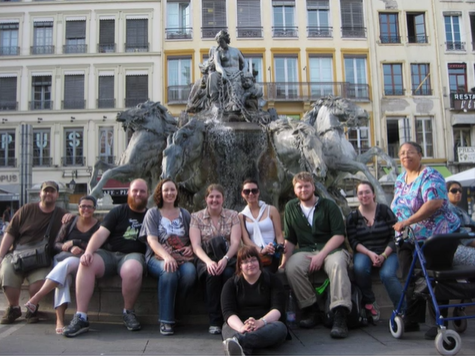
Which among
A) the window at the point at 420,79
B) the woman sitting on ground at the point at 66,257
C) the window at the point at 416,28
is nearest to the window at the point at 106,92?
the window at the point at 420,79

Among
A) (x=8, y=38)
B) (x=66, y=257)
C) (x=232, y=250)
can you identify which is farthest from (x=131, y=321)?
(x=8, y=38)

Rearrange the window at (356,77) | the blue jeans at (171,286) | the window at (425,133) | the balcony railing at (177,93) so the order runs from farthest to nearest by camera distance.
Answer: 1. the window at (356,77)
2. the window at (425,133)
3. the balcony railing at (177,93)
4. the blue jeans at (171,286)

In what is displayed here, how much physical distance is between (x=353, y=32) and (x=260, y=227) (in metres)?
28.5

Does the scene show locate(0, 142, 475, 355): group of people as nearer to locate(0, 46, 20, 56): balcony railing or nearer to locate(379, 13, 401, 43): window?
locate(379, 13, 401, 43): window

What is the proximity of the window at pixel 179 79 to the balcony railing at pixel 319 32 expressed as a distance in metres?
7.78

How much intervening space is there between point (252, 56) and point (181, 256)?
26.8 m

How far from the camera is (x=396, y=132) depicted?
98.7 feet

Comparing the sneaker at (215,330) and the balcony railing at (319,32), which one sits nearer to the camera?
the sneaker at (215,330)

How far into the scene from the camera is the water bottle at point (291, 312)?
14.8ft

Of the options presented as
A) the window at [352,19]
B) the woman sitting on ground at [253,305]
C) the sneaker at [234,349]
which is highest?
the window at [352,19]

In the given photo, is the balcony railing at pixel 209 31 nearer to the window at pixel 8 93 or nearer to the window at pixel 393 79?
the window at pixel 393 79

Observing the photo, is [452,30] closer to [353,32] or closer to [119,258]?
[353,32]

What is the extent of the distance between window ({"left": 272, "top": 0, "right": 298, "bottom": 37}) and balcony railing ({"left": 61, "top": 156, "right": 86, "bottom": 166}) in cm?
1429

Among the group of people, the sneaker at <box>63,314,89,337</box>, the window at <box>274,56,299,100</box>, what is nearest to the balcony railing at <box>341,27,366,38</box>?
the window at <box>274,56,299,100</box>
